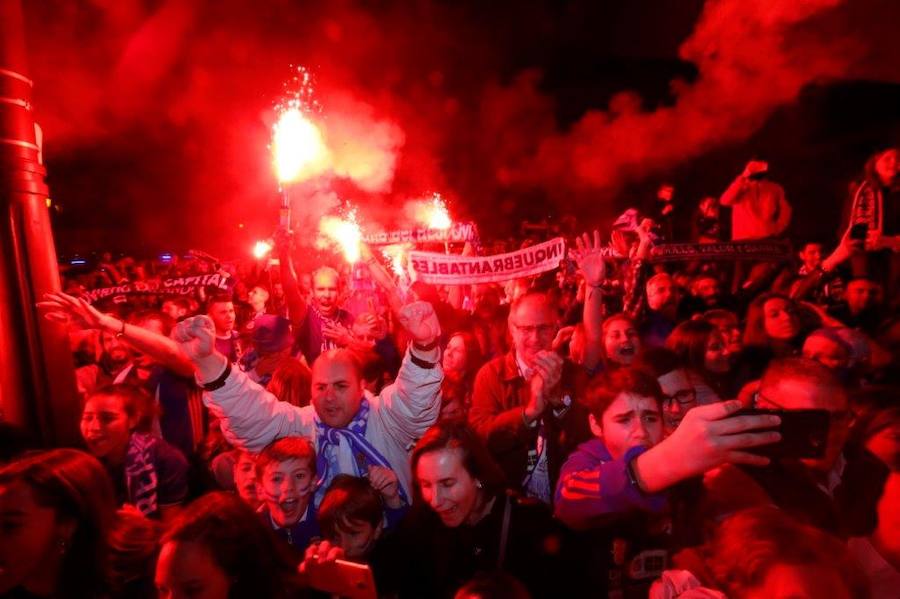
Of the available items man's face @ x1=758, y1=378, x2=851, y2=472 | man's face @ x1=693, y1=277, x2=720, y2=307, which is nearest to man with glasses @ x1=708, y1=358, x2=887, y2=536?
man's face @ x1=758, y1=378, x2=851, y2=472

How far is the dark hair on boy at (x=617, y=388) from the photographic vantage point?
7.85 ft

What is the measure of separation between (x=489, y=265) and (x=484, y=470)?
3036 mm

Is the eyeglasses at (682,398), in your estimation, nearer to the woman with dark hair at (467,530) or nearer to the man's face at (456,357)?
the woman with dark hair at (467,530)

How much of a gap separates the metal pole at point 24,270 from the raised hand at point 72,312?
9 centimetres

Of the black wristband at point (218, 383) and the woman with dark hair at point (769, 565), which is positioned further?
the black wristband at point (218, 383)

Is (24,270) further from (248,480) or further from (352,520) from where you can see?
(352,520)

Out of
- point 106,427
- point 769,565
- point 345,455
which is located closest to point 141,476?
point 106,427

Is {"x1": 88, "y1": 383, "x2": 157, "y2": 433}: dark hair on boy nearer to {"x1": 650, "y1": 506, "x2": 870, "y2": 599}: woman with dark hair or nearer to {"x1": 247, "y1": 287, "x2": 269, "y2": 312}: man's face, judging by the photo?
{"x1": 650, "y1": 506, "x2": 870, "y2": 599}: woman with dark hair

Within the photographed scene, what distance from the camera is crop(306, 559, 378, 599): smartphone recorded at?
1696 mm

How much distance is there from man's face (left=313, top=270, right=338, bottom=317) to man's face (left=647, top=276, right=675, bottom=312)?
3131 millimetres

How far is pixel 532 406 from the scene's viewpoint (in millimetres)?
2848

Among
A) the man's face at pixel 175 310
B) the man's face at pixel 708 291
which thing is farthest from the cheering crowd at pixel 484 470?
the man's face at pixel 175 310

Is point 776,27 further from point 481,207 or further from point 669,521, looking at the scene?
point 481,207

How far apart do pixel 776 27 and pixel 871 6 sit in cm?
82
